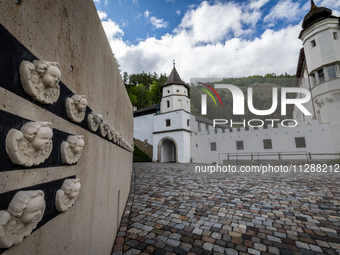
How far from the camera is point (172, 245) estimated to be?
257 cm

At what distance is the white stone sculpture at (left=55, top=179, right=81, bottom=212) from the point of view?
35.2 inches

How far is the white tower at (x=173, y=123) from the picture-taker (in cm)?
1928

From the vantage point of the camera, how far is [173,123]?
20109 millimetres

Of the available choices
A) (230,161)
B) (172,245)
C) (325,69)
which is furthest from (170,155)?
(172,245)

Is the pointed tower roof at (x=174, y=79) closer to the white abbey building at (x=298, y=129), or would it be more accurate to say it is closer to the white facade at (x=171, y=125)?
the white facade at (x=171, y=125)

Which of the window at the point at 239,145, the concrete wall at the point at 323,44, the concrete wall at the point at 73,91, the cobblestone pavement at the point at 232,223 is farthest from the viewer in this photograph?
the window at the point at 239,145

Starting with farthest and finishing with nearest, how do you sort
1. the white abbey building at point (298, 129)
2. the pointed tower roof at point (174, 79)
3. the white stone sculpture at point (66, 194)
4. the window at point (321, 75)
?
the pointed tower roof at point (174, 79) → the window at point (321, 75) → the white abbey building at point (298, 129) → the white stone sculpture at point (66, 194)

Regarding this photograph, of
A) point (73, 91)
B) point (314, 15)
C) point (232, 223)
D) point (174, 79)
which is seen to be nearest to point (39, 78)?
point (73, 91)

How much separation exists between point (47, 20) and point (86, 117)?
0.68m

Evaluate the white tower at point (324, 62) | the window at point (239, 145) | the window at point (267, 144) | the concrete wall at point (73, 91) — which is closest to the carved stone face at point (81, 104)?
the concrete wall at point (73, 91)

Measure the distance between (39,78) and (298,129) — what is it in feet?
58.9

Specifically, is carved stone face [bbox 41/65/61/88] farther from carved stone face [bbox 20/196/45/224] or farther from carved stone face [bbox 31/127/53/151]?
carved stone face [bbox 20/196/45/224]

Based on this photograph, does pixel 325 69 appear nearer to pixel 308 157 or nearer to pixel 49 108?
pixel 308 157

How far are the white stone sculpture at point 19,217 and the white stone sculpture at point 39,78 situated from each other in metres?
0.41
